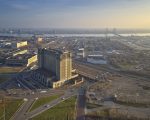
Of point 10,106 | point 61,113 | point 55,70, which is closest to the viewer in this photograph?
point 61,113

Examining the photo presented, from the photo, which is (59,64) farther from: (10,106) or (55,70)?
(10,106)

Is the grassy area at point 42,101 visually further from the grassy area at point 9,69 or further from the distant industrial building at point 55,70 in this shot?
the grassy area at point 9,69

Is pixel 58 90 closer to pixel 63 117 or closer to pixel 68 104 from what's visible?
pixel 68 104

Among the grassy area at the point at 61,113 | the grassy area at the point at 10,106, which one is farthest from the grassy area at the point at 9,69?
the grassy area at the point at 61,113

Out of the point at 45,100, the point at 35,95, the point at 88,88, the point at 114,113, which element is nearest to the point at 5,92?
the point at 35,95

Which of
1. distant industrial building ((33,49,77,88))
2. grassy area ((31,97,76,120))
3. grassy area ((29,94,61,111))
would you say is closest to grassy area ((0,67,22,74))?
distant industrial building ((33,49,77,88))

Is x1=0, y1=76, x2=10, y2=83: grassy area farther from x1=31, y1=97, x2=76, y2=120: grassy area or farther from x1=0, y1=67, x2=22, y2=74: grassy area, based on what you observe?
x1=31, y1=97, x2=76, y2=120: grassy area

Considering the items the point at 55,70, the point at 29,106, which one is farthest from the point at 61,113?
the point at 55,70
